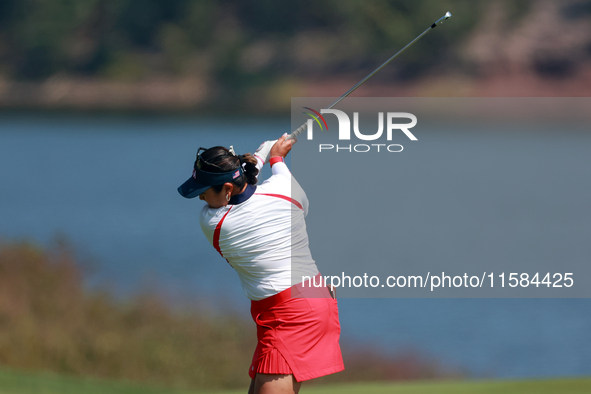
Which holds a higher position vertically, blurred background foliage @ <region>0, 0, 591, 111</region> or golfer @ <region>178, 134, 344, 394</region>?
blurred background foliage @ <region>0, 0, 591, 111</region>

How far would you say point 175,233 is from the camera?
14.7 meters

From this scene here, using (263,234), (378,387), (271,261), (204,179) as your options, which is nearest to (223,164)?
(204,179)

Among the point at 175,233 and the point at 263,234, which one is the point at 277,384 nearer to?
the point at 263,234

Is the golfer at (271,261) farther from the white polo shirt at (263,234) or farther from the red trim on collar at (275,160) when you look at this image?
the red trim on collar at (275,160)

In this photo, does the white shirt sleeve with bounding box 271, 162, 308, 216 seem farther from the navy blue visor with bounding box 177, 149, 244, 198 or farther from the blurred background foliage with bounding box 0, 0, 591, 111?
the blurred background foliage with bounding box 0, 0, 591, 111

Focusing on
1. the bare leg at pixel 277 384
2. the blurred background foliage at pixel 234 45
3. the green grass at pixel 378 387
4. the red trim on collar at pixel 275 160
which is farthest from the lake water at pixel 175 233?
the bare leg at pixel 277 384

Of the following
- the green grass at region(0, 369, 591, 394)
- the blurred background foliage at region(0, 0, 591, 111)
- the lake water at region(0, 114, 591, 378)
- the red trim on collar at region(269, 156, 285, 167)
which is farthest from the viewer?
the blurred background foliage at region(0, 0, 591, 111)

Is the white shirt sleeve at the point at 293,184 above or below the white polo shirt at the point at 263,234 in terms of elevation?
above

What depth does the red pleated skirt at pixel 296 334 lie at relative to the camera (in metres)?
2.41

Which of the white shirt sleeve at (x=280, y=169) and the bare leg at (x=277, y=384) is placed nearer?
the bare leg at (x=277, y=384)

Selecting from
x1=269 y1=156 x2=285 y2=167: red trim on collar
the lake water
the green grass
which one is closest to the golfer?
x1=269 y1=156 x2=285 y2=167: red trim on collar

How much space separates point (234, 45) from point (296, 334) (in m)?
31.0

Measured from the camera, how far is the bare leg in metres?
2.40

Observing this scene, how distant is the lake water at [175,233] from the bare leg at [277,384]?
9.57 feet
